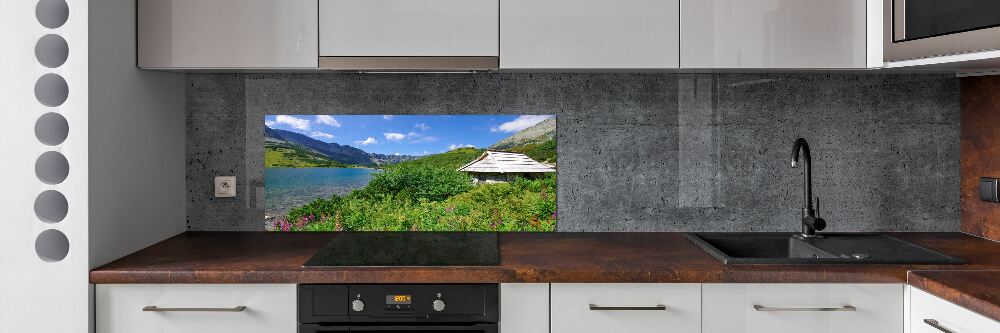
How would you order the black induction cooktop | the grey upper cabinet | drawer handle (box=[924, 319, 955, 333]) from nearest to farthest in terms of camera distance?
drawer handle (box=[924, 319, 955, 333]), the black induction cooktop, the grey upper cabinet

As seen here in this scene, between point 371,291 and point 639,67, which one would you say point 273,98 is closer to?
point 371,291

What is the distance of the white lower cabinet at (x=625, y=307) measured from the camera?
180 centimetres

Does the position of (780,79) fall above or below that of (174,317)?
above

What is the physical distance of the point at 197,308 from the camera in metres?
1.80

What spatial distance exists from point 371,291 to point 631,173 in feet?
3.65

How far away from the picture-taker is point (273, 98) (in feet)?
8.07

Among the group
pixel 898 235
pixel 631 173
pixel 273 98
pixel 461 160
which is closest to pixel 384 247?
pixel 461 160

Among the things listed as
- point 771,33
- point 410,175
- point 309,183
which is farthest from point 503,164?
point 771,33

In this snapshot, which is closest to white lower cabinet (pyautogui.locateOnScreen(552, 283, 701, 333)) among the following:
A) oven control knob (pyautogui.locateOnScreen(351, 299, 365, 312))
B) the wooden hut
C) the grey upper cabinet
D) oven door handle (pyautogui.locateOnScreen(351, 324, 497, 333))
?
oven door handle (pyautogui.locateOnScreen(351, 324, 497, 333))
